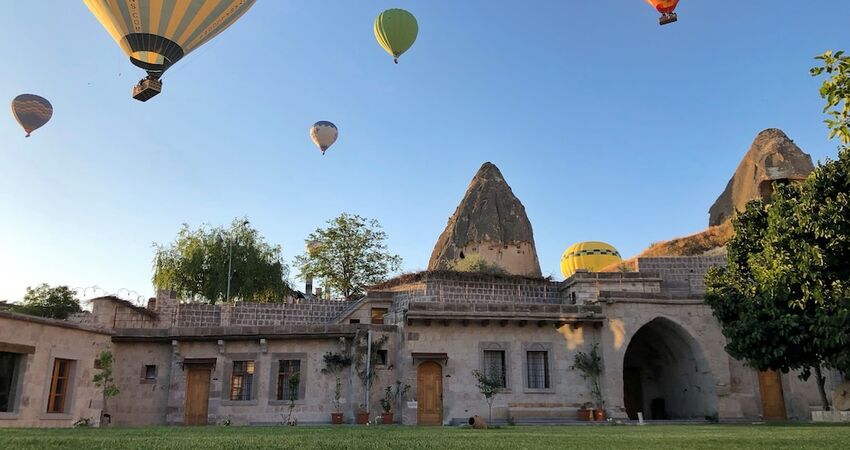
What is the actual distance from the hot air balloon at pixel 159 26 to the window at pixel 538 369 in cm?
1764

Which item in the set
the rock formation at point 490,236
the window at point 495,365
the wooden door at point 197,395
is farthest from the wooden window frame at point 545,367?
the rock formation at point 490,236

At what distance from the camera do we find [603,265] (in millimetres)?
43281

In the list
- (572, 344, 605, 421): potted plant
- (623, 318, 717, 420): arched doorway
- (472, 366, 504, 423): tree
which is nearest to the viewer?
(472, 366, 504, 423): tree

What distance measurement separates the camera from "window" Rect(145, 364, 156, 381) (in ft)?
73.8

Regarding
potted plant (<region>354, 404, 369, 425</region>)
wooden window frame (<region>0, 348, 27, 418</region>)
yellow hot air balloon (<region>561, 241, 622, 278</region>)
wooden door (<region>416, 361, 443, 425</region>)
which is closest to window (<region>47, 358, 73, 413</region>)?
wooden window frame (<region>0, 348, 27, 418</region>)

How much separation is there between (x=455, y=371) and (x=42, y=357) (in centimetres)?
1247

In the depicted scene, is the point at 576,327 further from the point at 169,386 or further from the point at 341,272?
the point at 341,272

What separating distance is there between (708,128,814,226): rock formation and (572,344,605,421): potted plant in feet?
65.3

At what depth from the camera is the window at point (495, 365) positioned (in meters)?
22.4

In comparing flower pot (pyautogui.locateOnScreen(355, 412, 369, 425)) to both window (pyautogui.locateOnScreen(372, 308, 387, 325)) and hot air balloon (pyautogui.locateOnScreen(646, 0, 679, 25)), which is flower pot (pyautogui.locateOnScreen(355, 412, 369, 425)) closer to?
window (pyautogui.locateOnScreen(372, 308, 387, 325))

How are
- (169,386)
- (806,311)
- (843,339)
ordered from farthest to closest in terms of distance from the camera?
1. (169,386)
2. (806,311)
3. (843,339)

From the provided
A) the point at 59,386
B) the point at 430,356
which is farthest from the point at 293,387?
the point at 59,386

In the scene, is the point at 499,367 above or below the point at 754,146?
below

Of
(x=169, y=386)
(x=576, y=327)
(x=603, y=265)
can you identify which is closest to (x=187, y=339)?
(x=169, y=386)
